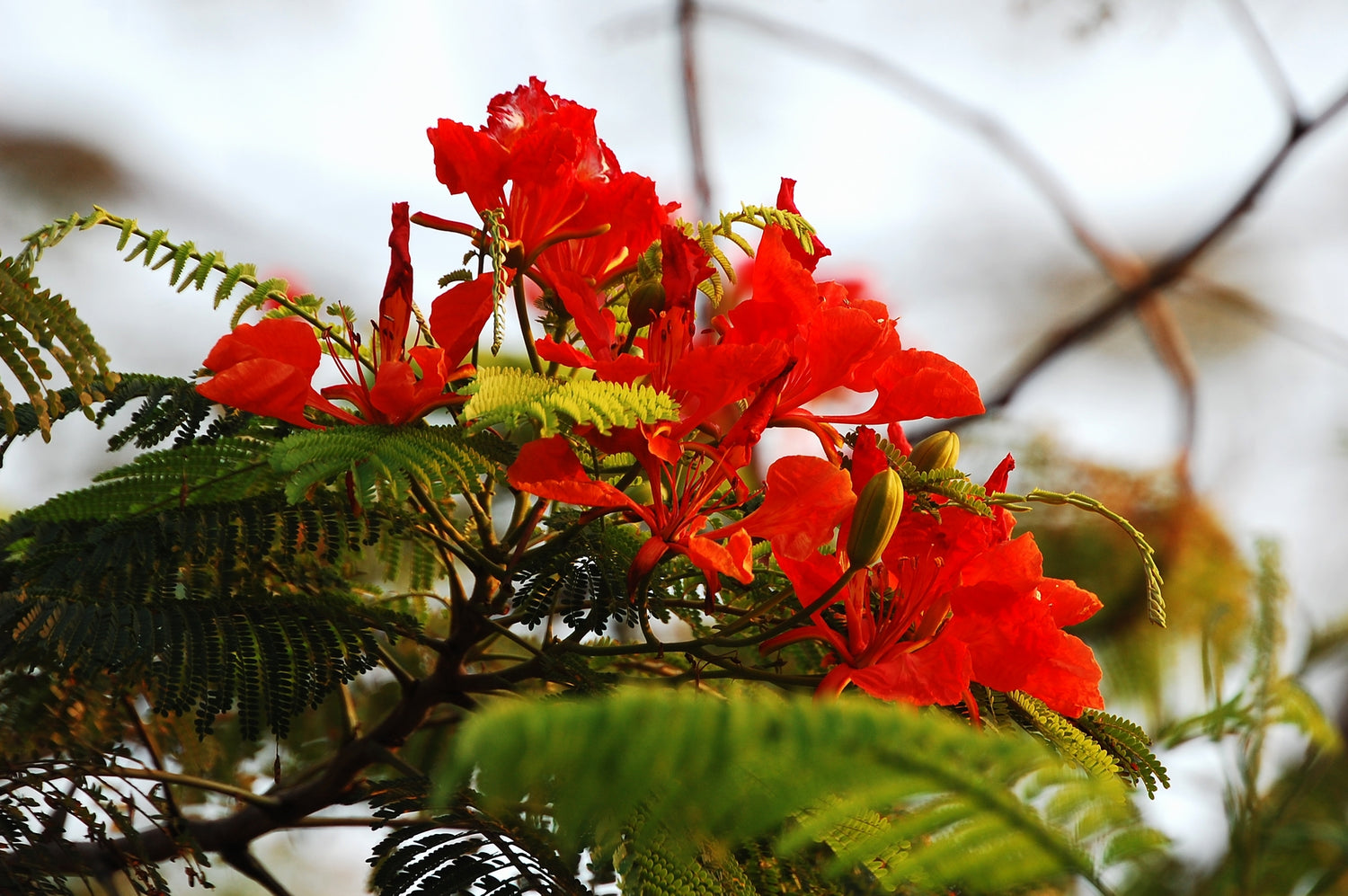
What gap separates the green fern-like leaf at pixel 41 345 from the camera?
0.59m

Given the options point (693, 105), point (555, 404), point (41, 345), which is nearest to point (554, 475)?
point (555, 404)

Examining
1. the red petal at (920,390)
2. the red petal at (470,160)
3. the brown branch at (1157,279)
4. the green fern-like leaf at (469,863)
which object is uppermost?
the brown branch at (1157,279)

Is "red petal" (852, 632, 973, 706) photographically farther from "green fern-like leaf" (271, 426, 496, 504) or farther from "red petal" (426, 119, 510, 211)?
"red petal" (426, 119, 510, 211)

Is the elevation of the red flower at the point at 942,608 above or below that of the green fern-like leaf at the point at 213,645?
above

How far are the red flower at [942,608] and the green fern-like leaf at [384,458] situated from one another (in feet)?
0.46

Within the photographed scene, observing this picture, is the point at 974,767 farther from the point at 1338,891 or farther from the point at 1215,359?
the point at 1215,359

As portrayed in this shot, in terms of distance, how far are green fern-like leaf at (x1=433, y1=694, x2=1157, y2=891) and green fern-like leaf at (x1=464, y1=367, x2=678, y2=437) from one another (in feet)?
0.54

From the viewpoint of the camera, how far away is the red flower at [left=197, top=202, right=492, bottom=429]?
0.54 meters

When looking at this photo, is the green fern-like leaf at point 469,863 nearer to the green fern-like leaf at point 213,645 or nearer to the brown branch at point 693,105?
the green fern-like leaf at point 213,645

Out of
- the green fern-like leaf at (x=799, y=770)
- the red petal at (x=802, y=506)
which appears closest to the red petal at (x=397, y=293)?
the red petal at (x=802, y=506)

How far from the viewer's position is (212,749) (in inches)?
34.0

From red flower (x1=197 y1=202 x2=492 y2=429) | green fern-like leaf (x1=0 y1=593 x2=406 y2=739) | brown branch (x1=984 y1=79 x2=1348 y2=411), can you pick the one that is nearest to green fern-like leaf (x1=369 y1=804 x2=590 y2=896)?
green fern-like leaf (x1=0 y1=593 x2=406 y2=739)

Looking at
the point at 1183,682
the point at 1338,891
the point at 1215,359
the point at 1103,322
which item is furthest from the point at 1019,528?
the point at 1215,359

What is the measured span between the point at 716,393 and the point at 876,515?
0.31 ft
